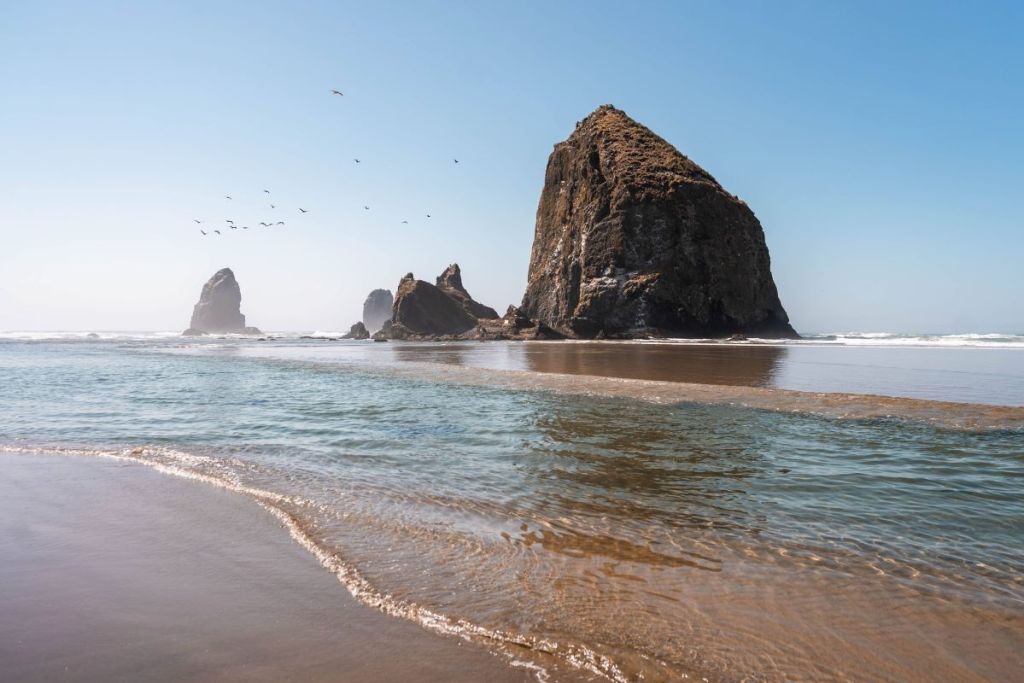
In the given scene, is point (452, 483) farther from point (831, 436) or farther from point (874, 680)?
point (831, 436)

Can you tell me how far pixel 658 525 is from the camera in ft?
17.7

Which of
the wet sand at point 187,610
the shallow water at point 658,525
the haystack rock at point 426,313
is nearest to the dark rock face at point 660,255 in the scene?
the haystack rock at point 426,313

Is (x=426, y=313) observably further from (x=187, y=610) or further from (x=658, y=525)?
(x=187, y=610)

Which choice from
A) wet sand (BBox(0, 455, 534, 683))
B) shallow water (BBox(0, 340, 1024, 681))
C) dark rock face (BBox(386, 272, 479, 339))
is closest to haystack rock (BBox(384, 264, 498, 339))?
dark rock face (BBox(386, 272, 479, 339))

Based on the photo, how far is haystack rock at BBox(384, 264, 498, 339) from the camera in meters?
103

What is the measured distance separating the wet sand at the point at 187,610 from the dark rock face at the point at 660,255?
60829 mm

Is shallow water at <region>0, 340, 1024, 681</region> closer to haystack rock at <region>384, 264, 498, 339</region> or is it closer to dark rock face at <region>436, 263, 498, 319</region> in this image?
haystack rock at <region>384, 264, 498, 339</region>

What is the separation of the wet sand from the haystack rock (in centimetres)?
9264

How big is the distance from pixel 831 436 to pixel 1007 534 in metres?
4.77

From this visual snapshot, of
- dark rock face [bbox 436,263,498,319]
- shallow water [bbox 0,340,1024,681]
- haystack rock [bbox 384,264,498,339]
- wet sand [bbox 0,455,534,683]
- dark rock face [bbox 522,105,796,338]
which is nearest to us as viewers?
wet sand [bbox 0,455,534,683]

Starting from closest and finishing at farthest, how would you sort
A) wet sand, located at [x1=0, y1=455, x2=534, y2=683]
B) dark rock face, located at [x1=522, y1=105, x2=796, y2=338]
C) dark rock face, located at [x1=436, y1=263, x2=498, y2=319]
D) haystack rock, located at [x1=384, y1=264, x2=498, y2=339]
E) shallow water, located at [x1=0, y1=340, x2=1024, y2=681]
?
wet sand, located at [x1=0, y1=455, x2=534, y2=683] < shallow water, located at [x1=0, y1=340, x2=1024, y2=681] < dark rock face, located at [x1=522, y1=105, x2=796, y2=338] < haystack rock, located at [x1=384, y1=264, x2=498, y2=339] < dark rock face, located at [x1=436, y1=263, x2=498, y2=319]

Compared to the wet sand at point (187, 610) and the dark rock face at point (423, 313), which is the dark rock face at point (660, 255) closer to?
the dark rock face at point (423, 313)

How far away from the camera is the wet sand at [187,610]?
3004 millimetres


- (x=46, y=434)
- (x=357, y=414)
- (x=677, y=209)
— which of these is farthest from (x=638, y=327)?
(x=46, y=434)
